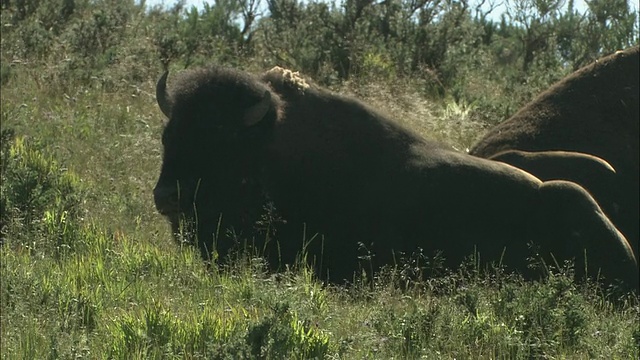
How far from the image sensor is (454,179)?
27.5 feet

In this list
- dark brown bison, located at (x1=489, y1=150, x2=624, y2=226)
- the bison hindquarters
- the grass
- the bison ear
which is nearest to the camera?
the grass

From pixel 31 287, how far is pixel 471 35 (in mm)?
12798

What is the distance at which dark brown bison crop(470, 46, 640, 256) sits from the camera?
30.5ft

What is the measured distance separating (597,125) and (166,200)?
163 inches

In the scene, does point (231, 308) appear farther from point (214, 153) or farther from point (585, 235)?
point (585, 235)

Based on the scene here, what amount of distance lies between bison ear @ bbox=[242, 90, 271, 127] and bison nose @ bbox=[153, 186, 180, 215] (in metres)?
0.87

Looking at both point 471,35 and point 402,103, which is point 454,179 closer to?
point 402,103

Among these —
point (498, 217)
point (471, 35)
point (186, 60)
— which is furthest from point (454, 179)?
point (471, 35)

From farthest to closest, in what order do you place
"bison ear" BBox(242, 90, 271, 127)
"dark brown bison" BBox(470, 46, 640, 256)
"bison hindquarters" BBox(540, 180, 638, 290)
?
"dark brown bison" BBox(470, 46, 640, 256) < "bison hindquarters" BBox(540, 180, 638, 290) < "bison ear" BBox(242, 90, 271, 127)

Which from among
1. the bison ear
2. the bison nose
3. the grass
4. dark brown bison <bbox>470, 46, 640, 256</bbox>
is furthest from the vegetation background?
dark brown bison <bbox>470, 46, 640, 256</bbox>

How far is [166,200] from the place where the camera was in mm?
7453

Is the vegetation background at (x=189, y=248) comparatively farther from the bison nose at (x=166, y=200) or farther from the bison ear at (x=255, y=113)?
the bison ear at (x=255, y=113)

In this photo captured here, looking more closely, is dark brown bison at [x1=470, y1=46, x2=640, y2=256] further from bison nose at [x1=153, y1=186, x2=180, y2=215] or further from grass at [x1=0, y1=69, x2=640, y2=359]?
bison nose at [x1=153, y1=186, x2=180, y2=215]

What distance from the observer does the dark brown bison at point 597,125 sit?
30.5 ft
